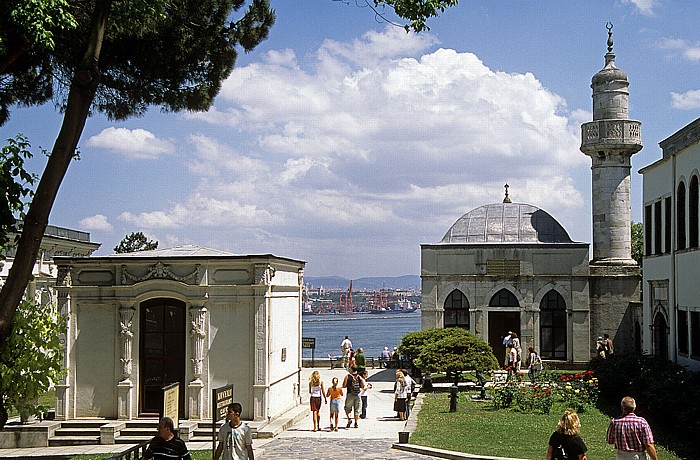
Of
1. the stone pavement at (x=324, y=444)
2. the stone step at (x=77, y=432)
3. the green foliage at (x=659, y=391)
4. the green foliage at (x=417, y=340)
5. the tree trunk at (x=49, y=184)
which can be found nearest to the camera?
the tree trunk at (x=49, y=184)

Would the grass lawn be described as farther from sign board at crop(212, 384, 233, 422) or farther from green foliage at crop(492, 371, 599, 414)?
sign board at crop(212, 384, 233, 422)

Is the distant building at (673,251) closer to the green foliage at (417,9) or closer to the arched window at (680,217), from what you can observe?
the arched window at (680,217)

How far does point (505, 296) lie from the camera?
123ft

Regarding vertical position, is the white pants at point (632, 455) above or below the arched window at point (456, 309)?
below

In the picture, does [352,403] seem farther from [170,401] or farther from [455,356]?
[170,401]

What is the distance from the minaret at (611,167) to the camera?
37750mm

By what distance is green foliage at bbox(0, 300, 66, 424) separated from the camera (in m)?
14.1

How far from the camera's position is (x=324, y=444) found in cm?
2014

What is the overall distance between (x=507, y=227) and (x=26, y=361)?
2843 cm

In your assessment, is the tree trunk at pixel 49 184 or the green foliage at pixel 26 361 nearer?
the tree trunk at pixel 49 184

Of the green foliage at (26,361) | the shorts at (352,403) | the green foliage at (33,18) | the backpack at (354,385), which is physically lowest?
the shorts at (352,403)

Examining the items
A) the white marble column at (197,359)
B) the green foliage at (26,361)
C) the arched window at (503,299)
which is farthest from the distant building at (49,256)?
the arched window at (503,299)

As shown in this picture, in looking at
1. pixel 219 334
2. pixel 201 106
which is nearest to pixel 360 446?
pixel 219 334

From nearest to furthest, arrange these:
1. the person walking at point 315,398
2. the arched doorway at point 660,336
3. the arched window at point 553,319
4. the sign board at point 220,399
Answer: the sign board at point 220,399
the person walking at point 315,398
the arched doorway at point 660,336
the arched window at point 553,319
